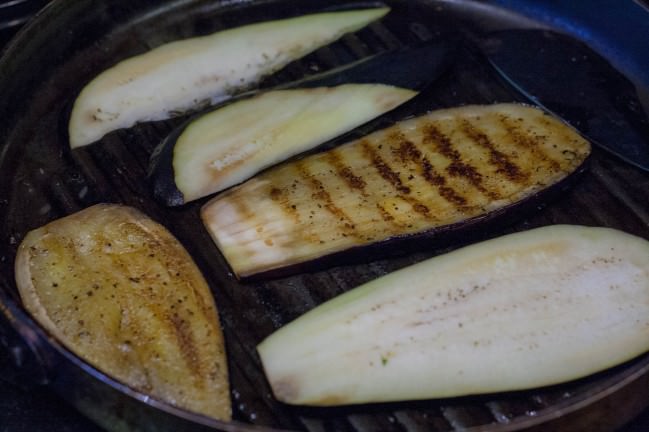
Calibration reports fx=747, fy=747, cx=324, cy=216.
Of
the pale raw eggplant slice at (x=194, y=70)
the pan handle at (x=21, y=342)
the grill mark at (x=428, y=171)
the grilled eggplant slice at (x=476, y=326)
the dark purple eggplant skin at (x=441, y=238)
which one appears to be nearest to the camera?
the pan handle at (x=21, y=342)

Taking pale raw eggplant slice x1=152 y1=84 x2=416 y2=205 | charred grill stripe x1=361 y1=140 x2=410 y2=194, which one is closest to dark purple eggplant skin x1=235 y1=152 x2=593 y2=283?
charred grill stripe x1=361 y1=140 x2=410 y2=194

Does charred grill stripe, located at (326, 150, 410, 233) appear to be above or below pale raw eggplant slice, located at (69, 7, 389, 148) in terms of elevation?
below

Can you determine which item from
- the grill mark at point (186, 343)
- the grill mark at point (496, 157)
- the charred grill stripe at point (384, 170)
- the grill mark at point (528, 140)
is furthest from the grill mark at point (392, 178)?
the grill mark at point (186, 343)

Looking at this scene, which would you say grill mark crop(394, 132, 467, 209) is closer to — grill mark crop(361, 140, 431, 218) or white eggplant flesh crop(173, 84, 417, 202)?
grill mark crop(361, 140, 431, 218)

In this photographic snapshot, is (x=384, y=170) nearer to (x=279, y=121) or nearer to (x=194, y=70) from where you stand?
(x=279, y=121)

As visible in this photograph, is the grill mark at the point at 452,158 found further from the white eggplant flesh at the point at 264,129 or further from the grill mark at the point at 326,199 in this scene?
the grill mark at the point at 326,199

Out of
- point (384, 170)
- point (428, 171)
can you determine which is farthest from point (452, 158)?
point (384, 170)
